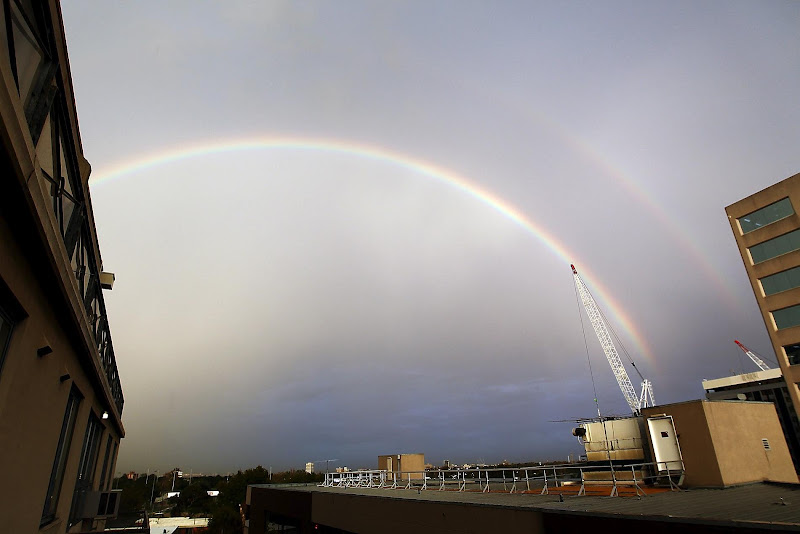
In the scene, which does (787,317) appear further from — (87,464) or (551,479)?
(87,464)

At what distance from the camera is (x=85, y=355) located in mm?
10625

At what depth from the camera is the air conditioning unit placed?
560 inches

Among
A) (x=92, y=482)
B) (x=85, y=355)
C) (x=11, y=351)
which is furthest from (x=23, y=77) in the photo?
(x=92, y=482)

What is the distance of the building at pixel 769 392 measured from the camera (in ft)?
201

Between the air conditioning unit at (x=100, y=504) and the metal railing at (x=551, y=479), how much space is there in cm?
1242

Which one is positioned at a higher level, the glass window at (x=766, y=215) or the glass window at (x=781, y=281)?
the glass window at (x=766, y=215)

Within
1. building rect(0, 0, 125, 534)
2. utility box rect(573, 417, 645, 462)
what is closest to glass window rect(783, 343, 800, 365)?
utility box rect(573, 417, 645, 462)

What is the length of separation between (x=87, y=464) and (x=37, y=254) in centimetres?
1416

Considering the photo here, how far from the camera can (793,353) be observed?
43281mm

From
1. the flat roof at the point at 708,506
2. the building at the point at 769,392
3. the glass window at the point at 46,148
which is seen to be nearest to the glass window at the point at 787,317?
the building at the point at 769,392

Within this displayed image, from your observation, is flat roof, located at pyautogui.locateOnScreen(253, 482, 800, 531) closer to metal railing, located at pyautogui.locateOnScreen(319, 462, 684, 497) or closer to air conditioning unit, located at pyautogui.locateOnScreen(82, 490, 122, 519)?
metal railing, located at pyautogui.locateOnScreen(319, 462, 684, 497)

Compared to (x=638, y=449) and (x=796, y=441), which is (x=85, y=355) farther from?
(x=796, y=441)

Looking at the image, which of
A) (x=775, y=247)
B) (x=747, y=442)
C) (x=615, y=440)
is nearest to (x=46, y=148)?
(x=747, y=442)

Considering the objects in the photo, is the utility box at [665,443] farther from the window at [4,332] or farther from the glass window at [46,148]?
the glass window at [46,148]
